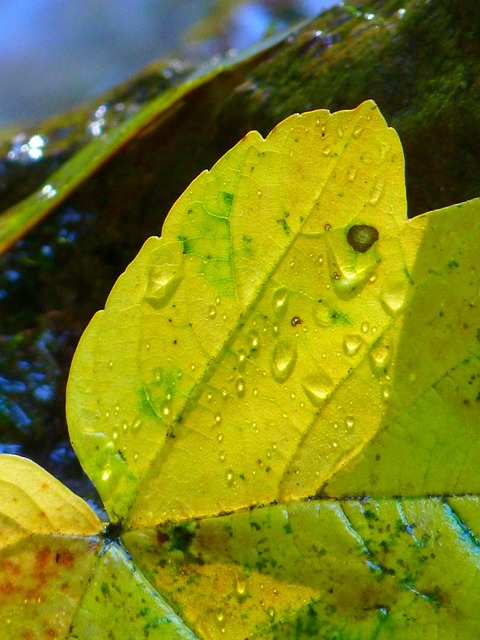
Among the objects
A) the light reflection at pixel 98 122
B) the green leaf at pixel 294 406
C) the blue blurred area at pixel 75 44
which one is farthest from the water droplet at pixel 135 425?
the blue blurred area at pixel 75 44

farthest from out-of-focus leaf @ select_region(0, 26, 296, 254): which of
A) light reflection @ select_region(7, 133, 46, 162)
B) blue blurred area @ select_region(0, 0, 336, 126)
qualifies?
blue blurred area @ select_region(0, 0, 336, 126)

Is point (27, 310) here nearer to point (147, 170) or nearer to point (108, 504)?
point (147, 170)

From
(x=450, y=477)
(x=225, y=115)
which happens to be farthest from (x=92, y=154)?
(x=450, y=477)

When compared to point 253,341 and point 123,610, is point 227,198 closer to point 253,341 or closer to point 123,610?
point 253,341

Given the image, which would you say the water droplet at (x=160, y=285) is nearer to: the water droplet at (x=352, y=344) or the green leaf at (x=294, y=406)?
the green leaf at (x=294, y=406)

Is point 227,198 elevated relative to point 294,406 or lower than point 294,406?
elevated

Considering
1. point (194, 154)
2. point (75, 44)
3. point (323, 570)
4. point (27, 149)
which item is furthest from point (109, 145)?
point (75, 44)
